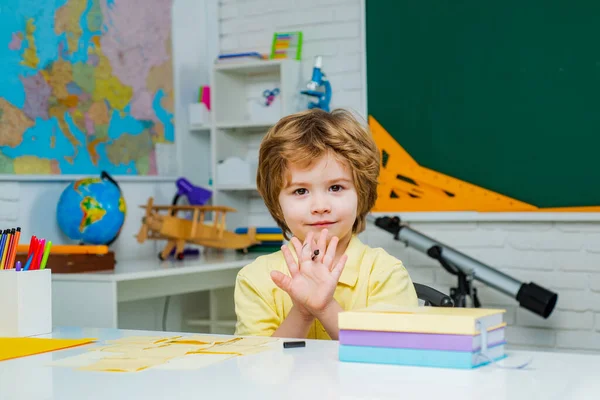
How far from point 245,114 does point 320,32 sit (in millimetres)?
527

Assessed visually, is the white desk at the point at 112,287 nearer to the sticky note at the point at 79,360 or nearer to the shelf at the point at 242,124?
the shelf at the point at 242,124

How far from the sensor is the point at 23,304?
1.41 metres

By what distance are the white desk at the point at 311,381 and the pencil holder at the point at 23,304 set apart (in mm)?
313

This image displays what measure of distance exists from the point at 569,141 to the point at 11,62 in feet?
6.75

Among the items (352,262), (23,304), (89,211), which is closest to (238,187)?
(89,211)

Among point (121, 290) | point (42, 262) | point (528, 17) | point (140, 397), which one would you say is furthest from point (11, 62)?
point (140, 397)

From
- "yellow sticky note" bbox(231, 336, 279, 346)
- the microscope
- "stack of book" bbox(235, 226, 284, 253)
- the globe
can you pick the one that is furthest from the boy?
"stack of book" bbox(235, 226, 284, 253)

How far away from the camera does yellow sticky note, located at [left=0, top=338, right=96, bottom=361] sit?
122 centimetres

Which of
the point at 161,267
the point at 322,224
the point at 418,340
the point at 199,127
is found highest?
the point at 199,127

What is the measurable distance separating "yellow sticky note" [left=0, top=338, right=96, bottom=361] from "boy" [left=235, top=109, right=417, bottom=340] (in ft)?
1.13

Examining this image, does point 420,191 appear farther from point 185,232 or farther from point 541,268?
point 185,232

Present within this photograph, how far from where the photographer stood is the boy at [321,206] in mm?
1473

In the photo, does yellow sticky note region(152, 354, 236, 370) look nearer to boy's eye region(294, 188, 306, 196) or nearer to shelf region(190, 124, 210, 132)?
boy's eye region(294, 188, 306, 196)

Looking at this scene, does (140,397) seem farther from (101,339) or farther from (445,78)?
(445,78)
